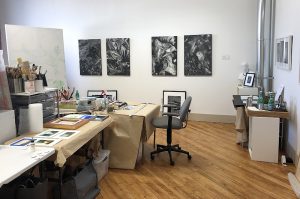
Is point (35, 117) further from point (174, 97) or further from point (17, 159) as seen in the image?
point (174, 97)

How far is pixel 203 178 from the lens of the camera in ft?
10.7

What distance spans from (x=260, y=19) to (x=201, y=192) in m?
3.50

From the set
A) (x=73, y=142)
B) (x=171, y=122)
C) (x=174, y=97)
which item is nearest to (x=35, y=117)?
(x=73, y=142)

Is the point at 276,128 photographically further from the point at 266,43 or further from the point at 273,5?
the point at 273,5

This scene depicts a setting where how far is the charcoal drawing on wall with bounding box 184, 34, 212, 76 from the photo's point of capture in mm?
5684

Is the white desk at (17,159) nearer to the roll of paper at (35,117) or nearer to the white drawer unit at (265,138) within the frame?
the roll of paper at (35,117)

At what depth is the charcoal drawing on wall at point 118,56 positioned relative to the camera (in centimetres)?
621

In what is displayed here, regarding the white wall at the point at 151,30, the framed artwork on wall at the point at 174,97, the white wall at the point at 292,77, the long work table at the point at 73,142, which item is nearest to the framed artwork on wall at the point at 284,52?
the white wall at the point at 292,77

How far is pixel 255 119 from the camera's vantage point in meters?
3.70

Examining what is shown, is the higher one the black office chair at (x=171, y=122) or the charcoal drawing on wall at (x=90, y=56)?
the charcoal drawing on wall at (x=90, y=56)

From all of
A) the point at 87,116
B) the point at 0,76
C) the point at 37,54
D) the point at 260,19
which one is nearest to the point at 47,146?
the point at 0,76

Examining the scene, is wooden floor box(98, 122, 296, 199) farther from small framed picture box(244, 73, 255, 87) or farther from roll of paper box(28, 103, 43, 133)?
small framed picture box(244, 73, 255, 87)

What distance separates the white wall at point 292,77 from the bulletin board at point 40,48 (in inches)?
173

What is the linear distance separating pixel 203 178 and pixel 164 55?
3357 millimetres
